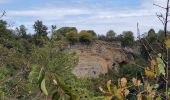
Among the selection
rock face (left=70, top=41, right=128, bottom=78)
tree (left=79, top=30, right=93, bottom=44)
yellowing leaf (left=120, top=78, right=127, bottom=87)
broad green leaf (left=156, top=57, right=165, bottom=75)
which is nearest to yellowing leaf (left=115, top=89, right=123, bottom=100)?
yellowing leaf (left=120, top=78, right=127, bottom=87)

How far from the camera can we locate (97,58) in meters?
41.7

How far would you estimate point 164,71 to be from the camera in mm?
2002

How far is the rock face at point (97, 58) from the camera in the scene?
132ft

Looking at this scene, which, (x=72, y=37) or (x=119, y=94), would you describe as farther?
(x=72, y=37)

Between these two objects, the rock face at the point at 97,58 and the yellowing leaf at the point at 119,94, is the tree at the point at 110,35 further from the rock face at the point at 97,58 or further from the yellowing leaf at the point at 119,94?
the yellowing leaf at the point at 119,94

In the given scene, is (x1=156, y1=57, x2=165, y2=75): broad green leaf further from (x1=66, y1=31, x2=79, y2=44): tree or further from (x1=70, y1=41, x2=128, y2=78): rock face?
(x1=70, y1=41, x2=128, y2=78): rock face

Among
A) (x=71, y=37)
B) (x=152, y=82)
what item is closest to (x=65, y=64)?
(x=152, y=82)

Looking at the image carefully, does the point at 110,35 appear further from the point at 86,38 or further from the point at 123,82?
the point at 123,82

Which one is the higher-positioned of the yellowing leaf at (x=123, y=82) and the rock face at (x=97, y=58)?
the yellowing leaf at (x=123, y=82)

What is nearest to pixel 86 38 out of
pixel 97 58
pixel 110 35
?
pixel 97 58

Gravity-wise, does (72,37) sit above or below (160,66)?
above

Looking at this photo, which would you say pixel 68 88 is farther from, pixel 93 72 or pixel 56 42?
pixel 93 72

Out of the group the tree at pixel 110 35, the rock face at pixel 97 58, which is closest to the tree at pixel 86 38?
the rock face at pixel 97 58

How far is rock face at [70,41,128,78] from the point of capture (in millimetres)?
40156
